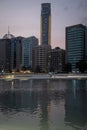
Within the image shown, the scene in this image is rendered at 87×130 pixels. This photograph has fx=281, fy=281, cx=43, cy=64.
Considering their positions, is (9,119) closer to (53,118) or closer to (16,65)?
(53,118)

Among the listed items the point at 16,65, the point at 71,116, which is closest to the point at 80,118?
the point at 71,116

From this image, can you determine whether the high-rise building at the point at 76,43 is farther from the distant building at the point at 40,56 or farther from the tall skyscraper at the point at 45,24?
the tall skyscraper at the point at 45,24

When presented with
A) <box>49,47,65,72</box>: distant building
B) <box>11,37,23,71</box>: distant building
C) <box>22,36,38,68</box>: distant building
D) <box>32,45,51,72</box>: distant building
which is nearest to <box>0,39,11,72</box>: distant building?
<box>11,37,23,71</box>: distant building

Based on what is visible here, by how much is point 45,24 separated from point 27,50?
37.7 metres

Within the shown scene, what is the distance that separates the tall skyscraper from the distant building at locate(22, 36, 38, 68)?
2278 centimetres

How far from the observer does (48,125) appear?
5691 millimetres

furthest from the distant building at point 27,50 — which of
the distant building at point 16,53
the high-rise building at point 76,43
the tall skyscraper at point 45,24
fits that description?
the tall skyscraper at point 45,24

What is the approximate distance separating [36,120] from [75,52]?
8812 centimetres

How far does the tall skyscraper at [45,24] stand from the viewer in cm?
14325

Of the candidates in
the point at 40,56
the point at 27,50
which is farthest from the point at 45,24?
the point at 40,56

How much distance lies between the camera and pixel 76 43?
92.8 meters

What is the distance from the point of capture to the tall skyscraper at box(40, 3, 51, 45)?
5640 inches

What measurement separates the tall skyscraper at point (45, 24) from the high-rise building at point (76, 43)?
46.2 meters

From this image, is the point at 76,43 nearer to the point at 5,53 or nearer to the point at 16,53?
the point at 16,53
